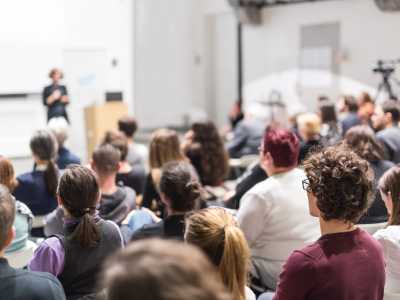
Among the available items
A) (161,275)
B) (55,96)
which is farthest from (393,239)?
(55,96)

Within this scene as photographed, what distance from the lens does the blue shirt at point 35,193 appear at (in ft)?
11.9

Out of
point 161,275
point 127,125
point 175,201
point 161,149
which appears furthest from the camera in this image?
point 127,125

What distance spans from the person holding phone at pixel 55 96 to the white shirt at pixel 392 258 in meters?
6.29

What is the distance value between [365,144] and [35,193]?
86.4 inches

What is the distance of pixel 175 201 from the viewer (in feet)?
8.62

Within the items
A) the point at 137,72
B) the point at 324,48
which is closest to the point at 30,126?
the point at 137,72

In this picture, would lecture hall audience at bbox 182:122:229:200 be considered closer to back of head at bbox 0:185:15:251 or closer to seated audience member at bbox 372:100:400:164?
seated audience member at bbox 372:100:400:164

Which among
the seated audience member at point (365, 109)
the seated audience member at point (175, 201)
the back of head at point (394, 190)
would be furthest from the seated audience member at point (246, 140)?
the back of head at point (394, 190)

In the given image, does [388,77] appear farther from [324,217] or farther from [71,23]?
[324,217]

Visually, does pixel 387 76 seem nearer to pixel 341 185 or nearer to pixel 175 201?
pixel 175 201

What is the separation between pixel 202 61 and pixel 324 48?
2531 mm

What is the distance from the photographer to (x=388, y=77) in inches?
307

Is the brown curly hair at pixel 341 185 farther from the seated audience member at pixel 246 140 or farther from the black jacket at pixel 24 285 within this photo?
the seated audience member at pixel 246 140

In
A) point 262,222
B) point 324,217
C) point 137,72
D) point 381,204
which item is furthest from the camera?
point 137,72
